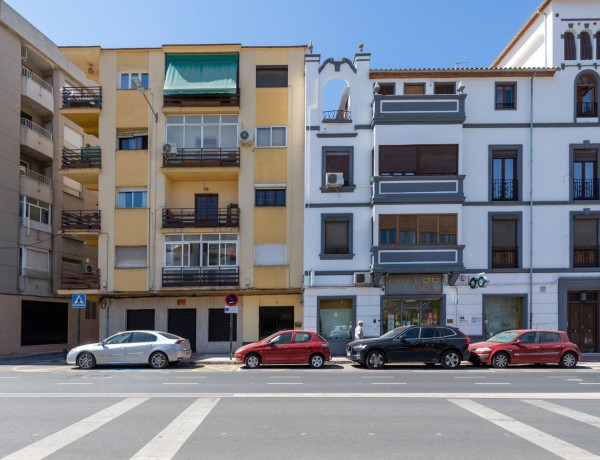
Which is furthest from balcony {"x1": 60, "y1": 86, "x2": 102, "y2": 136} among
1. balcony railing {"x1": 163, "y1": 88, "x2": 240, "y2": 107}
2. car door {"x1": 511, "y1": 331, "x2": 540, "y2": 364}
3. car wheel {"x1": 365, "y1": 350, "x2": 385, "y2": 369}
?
car door {"x1": 511, "y1": 331, "x2": 540, "y2": 364}

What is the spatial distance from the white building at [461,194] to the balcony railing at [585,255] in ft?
0.14

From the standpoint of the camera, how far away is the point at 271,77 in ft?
80.0

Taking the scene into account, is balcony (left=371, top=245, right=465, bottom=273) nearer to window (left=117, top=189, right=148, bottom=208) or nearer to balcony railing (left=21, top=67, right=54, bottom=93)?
window (left=117, top=189, right=148, bottom=208)

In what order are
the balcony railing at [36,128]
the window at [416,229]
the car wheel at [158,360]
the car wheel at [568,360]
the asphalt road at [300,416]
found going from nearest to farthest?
1. the asphalt road at [300,416]
2. the car wheel at [158,360]
3. the car wheel at [568,360]
4. the window at [416,229]
5. the balcony railing at [36,128]

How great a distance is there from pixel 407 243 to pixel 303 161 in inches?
238

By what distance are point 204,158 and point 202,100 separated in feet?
8.97

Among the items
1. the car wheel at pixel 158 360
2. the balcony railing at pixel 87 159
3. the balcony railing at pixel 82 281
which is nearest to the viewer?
the car wheel at pixel 158 360

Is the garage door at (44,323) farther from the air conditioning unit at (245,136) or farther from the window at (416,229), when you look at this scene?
the window at (416,229)

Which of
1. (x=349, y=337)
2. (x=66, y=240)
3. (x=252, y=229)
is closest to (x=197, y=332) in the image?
(x=252, y=229)

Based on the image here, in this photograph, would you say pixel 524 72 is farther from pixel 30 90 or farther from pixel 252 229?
pixel 30 90

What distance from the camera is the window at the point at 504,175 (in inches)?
899

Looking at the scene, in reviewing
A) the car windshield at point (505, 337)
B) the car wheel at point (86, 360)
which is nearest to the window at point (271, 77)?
the car wheel at point (86, 360)

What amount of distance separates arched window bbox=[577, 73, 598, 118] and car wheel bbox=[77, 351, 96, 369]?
72.7ft

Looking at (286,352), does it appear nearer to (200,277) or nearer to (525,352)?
(200,277)
